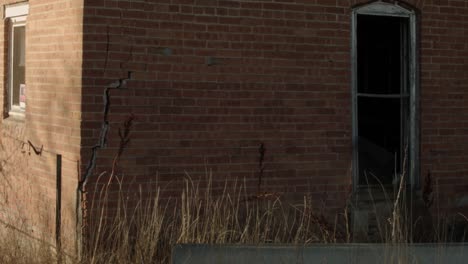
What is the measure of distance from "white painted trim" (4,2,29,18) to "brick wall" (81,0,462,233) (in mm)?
1931

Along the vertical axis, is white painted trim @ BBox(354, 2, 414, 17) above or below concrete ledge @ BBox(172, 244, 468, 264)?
above

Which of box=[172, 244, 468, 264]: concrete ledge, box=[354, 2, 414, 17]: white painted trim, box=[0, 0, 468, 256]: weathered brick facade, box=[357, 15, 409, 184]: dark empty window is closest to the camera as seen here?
box=[172, 244, 468, 264]: concrete ledge

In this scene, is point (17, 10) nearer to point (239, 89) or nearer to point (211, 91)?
point (211, 91)

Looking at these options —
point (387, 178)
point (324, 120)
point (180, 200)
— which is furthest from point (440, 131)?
point (180, 200)

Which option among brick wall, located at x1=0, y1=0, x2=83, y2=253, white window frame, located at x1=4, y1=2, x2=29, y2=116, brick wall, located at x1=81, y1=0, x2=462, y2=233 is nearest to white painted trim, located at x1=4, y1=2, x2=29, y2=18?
white window frame, located at x1=4, y1=2, x2=29, y2=116

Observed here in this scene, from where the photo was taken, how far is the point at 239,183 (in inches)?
322

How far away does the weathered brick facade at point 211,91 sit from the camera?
24.8ft

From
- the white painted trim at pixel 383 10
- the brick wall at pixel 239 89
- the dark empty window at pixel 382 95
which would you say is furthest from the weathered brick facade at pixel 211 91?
the dark empty window at pixel 382 95

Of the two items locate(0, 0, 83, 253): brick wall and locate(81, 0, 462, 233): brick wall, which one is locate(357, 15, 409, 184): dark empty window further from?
locate(0, 0, 83, 253): brick wall

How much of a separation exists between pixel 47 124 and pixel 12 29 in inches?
81.6

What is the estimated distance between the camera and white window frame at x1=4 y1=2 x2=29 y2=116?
930 cm

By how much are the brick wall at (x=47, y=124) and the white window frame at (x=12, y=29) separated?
21 centimetres

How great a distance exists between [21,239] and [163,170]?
4.95 ft

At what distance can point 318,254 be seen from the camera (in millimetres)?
5910
